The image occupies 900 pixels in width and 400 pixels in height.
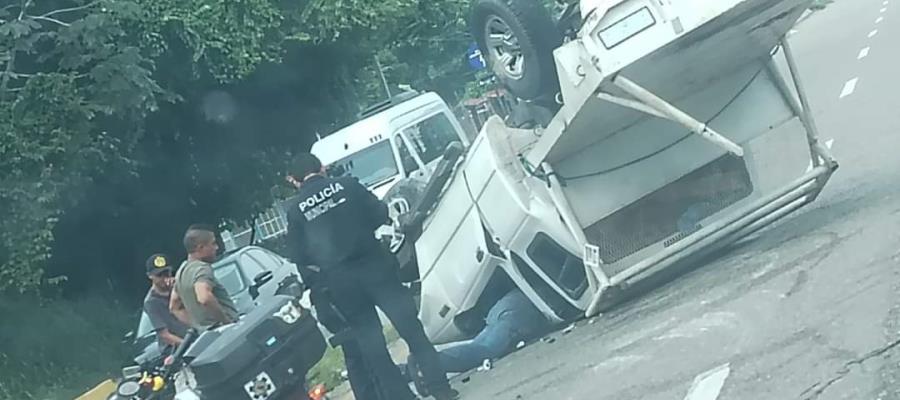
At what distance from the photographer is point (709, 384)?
7332mm

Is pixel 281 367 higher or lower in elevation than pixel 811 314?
higher

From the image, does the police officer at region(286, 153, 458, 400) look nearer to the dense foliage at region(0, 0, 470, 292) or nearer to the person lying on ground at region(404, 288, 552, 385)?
the person lying on ground at region(404, 288, 552, 385)

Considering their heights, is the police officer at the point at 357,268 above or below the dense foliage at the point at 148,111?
below

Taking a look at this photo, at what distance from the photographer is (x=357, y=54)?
22.6 metres

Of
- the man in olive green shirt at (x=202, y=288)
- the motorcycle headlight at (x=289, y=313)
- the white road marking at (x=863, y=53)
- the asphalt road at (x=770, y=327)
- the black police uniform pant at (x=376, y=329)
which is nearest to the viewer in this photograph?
the asphalt road at (x=770, y=327)

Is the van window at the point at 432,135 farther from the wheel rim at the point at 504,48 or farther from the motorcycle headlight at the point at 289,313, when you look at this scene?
the motorcycle headlight at the point at 289,313

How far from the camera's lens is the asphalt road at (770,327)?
707 cm

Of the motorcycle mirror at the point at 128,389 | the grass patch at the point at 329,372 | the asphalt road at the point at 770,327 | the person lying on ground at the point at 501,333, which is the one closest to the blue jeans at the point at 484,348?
the person lying on ground at the point at 501,333

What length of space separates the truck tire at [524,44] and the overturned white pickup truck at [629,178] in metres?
0.30

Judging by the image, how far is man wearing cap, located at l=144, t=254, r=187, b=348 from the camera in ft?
33.4

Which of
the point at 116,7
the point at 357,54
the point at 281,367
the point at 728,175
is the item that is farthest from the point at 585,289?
the point at 357,54

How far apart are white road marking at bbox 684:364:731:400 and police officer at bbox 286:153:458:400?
7.34 ft

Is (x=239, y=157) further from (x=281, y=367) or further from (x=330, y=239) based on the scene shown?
(x=281, y=367)

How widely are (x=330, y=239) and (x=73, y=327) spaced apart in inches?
405
